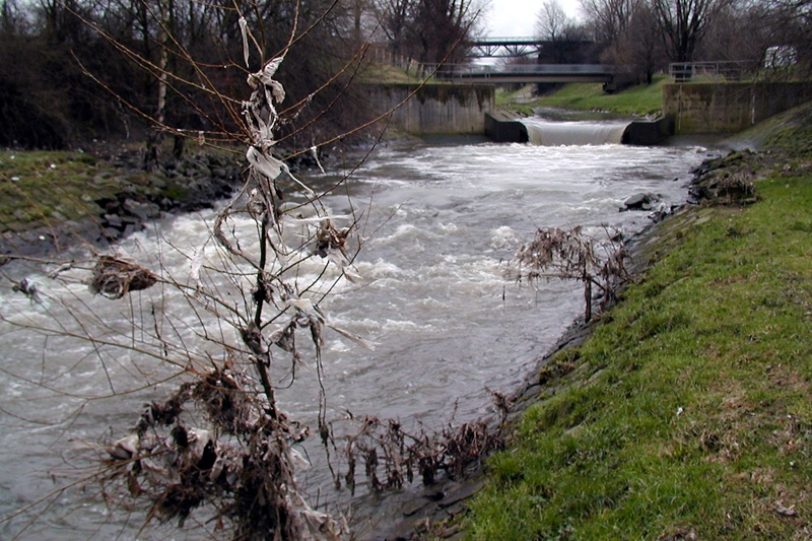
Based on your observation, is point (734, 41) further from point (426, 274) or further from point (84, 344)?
point (84, 344)

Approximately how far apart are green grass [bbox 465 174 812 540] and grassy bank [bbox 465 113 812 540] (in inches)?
0.4

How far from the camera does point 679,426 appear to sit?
5207 millimetres

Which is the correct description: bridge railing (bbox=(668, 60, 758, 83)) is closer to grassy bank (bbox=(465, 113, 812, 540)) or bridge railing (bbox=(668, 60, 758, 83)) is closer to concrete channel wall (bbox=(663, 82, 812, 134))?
concrete channel wall (bbox=(663, 82, 812, 134))

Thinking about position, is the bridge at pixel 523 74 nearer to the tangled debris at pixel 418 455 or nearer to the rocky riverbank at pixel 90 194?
the rocky riverbank at pixel 90 194

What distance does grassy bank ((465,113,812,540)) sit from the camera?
14.0 feet

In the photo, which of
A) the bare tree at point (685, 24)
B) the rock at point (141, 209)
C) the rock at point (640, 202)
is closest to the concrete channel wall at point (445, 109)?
the bare tree at point (685, 24)

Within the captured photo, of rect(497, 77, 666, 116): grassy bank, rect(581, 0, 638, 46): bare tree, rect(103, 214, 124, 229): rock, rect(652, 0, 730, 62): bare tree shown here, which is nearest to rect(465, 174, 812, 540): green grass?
rect(103, 214, 124, 229): rock

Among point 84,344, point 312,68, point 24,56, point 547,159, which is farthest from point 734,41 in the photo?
point 84,344

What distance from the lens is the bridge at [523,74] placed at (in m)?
49.7

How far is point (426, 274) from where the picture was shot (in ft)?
42.7

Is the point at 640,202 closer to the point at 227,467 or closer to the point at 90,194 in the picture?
the point at 90,194

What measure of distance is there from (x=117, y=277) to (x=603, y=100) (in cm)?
5918

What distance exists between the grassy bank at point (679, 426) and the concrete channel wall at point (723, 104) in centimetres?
2988

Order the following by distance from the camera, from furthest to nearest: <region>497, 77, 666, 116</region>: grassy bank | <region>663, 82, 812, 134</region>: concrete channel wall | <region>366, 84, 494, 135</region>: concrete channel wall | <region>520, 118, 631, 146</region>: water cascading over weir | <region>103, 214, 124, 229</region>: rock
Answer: <region>497, 77, 666, 116</region>: grassy bank → <region>366, 84, 494, 135</region>: concrete channel wall → <region>520, 118, 631, 146</region>: water cascading over weir → <region>663, 82, 812, 134</region>: concrete channel wall → <region>103, 214, 124, 229</region>: rock
